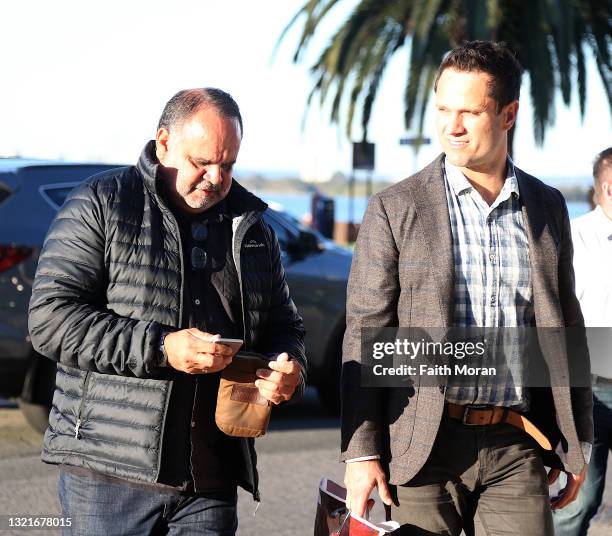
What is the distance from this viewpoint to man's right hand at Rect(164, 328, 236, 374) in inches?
105

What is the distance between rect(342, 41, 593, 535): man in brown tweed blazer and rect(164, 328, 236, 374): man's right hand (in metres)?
0.48

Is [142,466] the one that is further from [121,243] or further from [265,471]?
[265,471]

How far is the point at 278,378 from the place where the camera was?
2869 millimetres

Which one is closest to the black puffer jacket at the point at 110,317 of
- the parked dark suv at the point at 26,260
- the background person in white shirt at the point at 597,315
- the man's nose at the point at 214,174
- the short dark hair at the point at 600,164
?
the man's nose at the point at 214,174

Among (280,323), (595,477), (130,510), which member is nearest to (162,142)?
(280,323)

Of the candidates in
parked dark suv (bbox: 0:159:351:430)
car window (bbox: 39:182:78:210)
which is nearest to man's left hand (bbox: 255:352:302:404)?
parked dark suv (bbox: 0:159:351:430)

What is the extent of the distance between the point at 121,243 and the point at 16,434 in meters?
5.10

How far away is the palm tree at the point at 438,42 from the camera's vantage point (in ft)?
54.9

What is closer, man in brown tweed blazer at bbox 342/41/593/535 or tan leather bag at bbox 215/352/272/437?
tan leather bag at bbox 215/352/272/437

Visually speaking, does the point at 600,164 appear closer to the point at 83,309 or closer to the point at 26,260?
the point at 83,309

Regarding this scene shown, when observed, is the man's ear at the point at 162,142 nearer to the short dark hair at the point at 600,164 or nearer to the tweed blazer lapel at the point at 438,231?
the tweed blazer lapel at the point at 438,231

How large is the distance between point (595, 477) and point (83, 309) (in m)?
2.55

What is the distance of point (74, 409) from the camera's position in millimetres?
2900

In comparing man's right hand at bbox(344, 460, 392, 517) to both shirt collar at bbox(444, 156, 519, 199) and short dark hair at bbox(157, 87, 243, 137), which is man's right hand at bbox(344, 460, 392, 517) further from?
short dark hair at bbox(157, 87, 243, 137)
